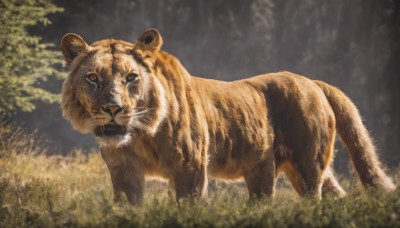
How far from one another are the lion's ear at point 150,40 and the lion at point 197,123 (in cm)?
1

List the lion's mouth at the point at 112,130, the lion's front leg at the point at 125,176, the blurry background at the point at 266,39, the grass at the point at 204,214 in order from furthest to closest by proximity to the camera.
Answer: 1. the blurry background at the point at 266,39
2. the lion's front leg at the point at 125,176
3. the lion's mouth at the point at 112,130
4. the grass at the point at 204,214

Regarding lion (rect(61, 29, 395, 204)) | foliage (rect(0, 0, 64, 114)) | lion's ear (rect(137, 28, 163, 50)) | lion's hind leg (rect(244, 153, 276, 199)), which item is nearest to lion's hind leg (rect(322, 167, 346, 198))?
lion (rect(61, 29, 395, 204))

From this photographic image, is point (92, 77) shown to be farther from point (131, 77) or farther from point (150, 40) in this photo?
point (150, 40)

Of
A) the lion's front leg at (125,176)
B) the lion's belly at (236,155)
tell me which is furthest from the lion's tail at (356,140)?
the lion's front leg at (125,176)

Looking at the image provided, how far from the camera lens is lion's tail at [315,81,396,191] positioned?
766cm

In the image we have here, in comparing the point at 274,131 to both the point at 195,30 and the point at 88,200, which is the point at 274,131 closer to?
the point at 88,200

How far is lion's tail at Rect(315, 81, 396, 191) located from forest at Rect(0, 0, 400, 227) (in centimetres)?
28

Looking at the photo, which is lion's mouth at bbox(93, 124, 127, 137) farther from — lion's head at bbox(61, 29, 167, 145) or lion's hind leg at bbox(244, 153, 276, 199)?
lion's hind leg at bbox(244, 153, 276, 199)

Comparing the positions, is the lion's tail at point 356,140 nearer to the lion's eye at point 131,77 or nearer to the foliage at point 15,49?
the lion's eye at point 131,77

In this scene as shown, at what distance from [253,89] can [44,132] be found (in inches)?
562

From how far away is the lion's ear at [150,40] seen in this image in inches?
257

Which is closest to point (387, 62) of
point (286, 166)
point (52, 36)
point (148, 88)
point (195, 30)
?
point (195, 30)

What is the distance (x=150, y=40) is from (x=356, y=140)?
2.93m

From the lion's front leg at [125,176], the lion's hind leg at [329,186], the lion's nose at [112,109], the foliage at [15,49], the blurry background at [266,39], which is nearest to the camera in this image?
the lion's nose at [112,109]
